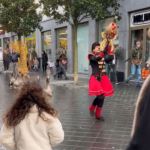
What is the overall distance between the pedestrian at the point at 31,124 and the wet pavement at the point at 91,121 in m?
2.67

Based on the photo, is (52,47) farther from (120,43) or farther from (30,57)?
(120,43)

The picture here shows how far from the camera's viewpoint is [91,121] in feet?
25.6

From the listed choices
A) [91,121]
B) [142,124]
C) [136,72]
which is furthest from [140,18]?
[142,124]

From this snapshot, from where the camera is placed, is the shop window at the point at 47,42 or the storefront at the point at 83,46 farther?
the shop window at the point at 47,42

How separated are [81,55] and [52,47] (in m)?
4.55

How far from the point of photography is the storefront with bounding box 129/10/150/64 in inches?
596

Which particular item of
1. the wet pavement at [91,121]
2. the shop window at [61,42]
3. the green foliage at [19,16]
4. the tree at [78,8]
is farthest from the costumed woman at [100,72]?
the shop window at [61,42]

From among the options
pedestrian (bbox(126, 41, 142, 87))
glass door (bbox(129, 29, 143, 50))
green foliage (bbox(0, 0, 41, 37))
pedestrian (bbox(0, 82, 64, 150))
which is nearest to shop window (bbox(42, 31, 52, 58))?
green foliage (bbox(0, 0, 41, 37))

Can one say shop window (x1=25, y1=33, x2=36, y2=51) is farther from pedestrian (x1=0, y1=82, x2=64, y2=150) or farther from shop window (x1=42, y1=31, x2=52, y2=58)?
pedestrian (x1=0, y1=82, x2=64, y2=150)

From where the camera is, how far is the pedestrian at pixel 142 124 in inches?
64.8

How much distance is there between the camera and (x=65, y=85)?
15422mm

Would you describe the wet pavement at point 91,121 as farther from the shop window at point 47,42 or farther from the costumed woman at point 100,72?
the shop window at point 47,42

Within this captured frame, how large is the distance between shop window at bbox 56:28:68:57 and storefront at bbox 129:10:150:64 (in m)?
7.60

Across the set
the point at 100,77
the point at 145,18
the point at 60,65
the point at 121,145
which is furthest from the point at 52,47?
the point at 121,145
